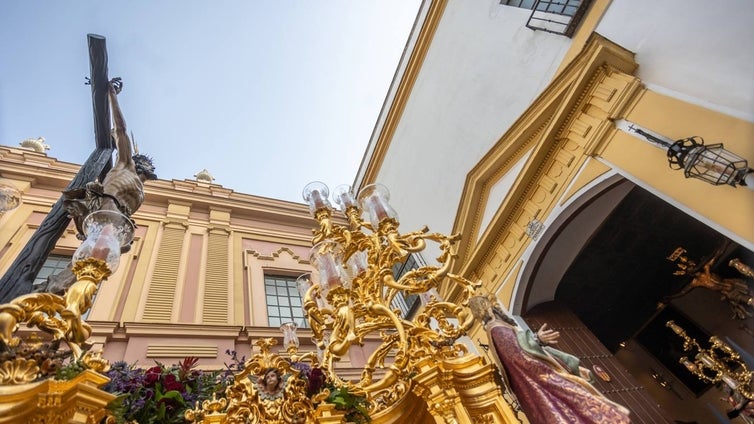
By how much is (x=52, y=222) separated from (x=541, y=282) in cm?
724

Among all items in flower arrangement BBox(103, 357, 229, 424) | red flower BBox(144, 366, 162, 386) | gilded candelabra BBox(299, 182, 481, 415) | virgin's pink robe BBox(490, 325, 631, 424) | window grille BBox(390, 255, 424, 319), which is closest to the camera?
virgin's pink robe BBox(490, 325, 631, 424)

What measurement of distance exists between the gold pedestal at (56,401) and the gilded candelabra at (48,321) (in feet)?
0.29

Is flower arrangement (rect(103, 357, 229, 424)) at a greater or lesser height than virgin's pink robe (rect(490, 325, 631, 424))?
greater

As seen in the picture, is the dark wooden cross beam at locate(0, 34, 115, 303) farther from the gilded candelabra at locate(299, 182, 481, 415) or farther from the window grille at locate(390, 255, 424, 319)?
the window grille at locate(390, 255, 424, 319)

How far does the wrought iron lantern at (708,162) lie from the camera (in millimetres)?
3621

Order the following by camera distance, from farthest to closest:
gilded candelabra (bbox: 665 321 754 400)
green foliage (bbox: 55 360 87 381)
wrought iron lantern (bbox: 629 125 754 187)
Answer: gilded candelabra (bbox: 665 321 754 400), wrought iron lantern (bbox: 629 125 754 187), green foliage (bbox: 55 360 87 381)

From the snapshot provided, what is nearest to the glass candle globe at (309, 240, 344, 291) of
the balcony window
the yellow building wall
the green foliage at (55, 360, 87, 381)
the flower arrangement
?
the flower arrangement

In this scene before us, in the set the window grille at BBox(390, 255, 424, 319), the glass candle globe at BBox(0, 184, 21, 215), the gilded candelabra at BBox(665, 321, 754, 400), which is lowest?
the gilded candelabra at BBox(665, 321, 754, 400)

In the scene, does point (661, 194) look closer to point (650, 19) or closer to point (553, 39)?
point (650, 19)

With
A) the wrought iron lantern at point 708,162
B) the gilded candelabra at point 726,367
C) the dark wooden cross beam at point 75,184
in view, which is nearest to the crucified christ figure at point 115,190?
the dark wooden cross beam at point 75,184

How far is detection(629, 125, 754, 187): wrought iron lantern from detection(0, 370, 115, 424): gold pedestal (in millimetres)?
5536

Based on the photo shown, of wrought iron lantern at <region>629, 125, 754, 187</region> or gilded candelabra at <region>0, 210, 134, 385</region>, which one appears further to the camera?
wrought iron lantern at <region>629, 125, 754, 187</region>

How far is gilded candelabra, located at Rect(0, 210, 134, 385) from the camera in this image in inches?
69.5

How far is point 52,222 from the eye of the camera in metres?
3.57
